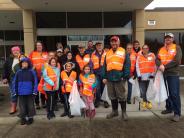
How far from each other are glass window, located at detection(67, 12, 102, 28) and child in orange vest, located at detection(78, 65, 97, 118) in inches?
310

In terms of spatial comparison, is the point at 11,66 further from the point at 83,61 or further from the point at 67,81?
the point at 83,61

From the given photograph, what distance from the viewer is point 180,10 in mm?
15938

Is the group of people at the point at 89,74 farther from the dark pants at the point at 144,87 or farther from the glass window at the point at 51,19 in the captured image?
the glass window at the point at 51,19

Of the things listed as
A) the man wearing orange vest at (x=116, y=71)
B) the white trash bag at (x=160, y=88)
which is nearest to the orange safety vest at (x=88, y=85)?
the man wearing orange vest at (x=116, y=71)

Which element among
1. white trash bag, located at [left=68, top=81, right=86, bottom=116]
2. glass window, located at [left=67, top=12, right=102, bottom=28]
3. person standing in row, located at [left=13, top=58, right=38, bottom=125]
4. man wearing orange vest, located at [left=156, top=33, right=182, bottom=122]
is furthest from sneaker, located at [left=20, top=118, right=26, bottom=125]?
glass window, located at [left=67, top=12, right=102, bottom=28]

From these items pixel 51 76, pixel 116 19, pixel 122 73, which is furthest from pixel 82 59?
pixel 116 19

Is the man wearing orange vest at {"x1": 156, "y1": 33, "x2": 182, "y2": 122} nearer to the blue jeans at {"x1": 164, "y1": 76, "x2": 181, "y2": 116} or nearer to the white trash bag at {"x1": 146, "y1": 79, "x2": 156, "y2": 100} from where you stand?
the blue jeans at {"x1": 164, "y1": 76, "x2": 181, "y2": 116}

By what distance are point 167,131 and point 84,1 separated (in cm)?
780

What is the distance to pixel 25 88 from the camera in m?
6.11

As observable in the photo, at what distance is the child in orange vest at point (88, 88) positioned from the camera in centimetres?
666

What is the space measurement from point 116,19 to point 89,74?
8.19 metres

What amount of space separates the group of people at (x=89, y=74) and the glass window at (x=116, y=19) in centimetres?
674

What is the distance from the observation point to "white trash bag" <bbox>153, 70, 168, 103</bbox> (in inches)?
254

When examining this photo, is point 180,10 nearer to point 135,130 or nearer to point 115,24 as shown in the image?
point 115,24
